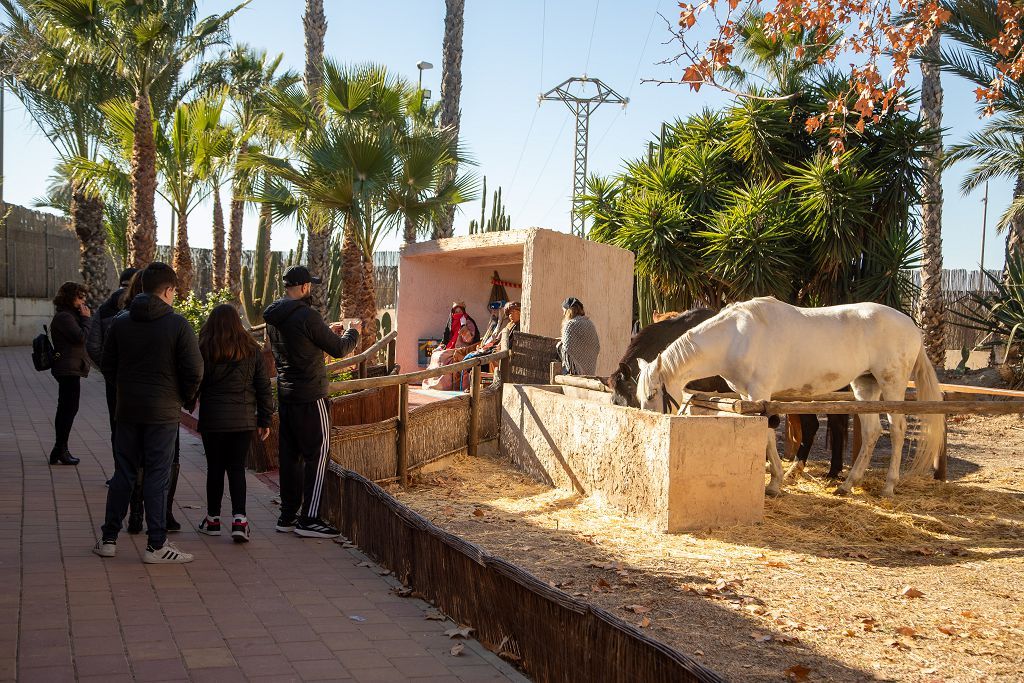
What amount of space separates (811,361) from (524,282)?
4876 millimetres

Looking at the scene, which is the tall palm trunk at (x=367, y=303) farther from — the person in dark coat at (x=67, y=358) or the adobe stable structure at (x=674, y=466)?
the adobe stable structure at (x=674, y=466)

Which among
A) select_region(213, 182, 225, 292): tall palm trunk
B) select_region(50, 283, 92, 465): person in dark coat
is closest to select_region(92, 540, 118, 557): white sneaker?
select_region(50, 283, 92, 465): person in dark coat

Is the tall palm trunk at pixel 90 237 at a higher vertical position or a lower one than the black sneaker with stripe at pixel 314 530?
higher

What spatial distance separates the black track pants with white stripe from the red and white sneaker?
18.6 inches

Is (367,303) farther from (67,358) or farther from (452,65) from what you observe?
(67,358)

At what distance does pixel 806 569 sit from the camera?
6.19 m

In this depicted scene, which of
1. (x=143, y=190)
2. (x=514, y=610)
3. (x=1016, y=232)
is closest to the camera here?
(x=514, y=610)

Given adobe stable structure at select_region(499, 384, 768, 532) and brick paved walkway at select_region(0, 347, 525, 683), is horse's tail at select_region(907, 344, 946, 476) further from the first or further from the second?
brick paved walkway at select_region(0, 347, 525, 683)

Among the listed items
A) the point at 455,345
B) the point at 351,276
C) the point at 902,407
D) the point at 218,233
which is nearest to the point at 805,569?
the point at 902,407

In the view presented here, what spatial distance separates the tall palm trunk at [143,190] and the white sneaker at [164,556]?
48.5 feet

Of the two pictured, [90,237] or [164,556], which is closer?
[164,556]

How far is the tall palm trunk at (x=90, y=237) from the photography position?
73.6ft

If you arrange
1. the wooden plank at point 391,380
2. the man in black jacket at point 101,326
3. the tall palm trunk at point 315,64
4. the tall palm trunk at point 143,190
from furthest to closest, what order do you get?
the tall palm trunk at point 315,64
the tall palm trunk at point 143,190
the wooden plank at point 391,380
the man in black jacket at point 101,326

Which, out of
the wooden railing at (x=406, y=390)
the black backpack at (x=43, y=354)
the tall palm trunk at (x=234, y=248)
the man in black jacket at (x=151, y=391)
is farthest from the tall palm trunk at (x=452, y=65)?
the man in black jacket at (x=151, y=391)
